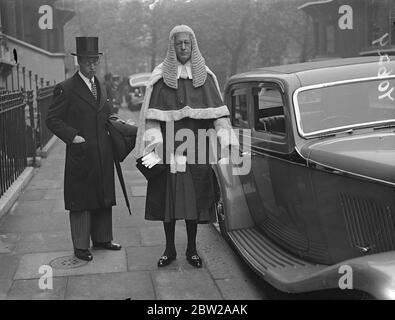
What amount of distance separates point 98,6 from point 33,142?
13036 millimetres

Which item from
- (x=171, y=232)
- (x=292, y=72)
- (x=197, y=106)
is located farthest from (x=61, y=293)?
(x=292, y=72)

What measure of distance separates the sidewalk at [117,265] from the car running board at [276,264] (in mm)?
250

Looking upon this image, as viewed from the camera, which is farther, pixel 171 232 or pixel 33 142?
pixel 33 142

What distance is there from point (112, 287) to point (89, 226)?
0.77 metres

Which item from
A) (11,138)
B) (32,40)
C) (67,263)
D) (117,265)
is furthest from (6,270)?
(32,40)

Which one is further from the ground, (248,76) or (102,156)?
(248,76)

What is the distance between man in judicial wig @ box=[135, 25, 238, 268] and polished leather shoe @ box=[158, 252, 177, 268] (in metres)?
0.35

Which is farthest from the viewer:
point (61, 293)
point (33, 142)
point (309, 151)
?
point (33, 142)

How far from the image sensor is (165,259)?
4324 millimetres

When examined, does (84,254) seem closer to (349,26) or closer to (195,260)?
(195,260)

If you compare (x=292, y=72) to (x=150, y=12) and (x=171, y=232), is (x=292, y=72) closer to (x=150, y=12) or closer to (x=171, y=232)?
(x=171, y=232)

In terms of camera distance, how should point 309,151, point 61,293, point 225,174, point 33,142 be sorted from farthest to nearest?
point 33,142 → point 225,174 → point 61,293 → point 309,151

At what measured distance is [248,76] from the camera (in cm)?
478

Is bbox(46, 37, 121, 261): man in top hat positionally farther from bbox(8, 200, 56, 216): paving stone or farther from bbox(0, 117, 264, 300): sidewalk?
bbox(8, 200, 56, 216): paving stone
